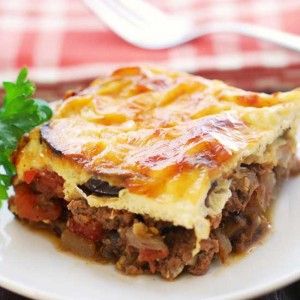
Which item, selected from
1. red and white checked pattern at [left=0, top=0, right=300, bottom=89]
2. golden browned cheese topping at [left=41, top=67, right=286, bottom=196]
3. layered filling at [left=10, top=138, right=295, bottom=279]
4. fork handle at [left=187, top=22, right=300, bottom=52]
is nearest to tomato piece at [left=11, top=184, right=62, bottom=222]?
layered filling at [left=10, top=138, right=295, bottom=279]

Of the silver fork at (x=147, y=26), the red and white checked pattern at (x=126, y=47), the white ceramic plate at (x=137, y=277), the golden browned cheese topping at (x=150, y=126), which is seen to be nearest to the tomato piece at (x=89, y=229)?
the white ceramic plate at (x=137, y=277)

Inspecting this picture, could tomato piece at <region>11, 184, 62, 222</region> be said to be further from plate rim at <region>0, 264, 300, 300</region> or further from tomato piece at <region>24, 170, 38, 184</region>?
plate rim at <region>0, 264, 300, 300</region>

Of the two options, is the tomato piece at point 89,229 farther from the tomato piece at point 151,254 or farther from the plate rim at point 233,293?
the plate rim at point 233,293

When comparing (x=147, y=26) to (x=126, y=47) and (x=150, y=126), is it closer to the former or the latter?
(x=126, y=47)

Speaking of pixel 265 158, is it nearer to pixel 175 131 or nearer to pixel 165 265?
pixel 175 131

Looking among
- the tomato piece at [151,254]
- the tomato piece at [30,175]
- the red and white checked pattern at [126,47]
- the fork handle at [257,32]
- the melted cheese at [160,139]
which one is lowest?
the red and white checked pattern at [126,47]

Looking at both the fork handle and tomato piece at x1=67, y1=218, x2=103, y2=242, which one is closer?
tomato piece at x1=67, y1=218, x2=103, y2=242

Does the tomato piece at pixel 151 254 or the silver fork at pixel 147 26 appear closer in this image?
the tomato piece at pixel 151 254

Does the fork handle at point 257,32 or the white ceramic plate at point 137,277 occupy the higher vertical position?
the fork handle at point 257,32
